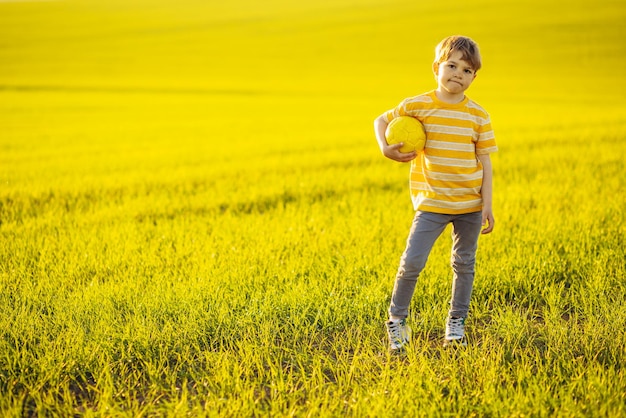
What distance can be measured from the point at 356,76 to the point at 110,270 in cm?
3333

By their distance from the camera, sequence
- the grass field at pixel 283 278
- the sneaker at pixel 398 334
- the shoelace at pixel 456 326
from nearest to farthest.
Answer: the grass field at pixel 283 278 < the sneaker at pixel 398 334 < the shoelace at pixel 456 326

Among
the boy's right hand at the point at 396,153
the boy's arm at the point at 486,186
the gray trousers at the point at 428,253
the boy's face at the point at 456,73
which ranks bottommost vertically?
the gray trousers at the point at 428,253

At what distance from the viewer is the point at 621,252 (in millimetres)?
4988

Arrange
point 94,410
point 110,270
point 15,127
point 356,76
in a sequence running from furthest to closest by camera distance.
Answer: point 356,76 → point 15,127 → point 110,270 → point 94,410

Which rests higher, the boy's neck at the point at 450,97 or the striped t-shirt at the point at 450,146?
the boy's neck at the point at 450,97

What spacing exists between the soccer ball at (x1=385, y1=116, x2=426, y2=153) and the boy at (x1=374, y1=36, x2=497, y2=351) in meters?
0.04

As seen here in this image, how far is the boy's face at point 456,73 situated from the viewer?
3154 millimetres

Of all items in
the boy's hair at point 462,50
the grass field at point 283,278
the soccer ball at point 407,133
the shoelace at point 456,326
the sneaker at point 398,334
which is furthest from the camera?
the shoelace at point 456,326

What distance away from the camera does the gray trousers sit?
333 cm

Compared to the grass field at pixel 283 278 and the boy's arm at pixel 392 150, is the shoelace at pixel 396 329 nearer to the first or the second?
the grass field at pixel 283 278

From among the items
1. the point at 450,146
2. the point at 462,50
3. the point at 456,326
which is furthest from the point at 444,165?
the point at 456,326

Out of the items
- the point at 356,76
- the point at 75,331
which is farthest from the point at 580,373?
the point at 356,76

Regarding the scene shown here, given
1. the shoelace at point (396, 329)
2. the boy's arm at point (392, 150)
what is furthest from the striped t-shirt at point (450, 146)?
the shoelace at point (396, 329)

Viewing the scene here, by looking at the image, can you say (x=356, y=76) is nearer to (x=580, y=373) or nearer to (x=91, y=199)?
(x=91, y=199)
